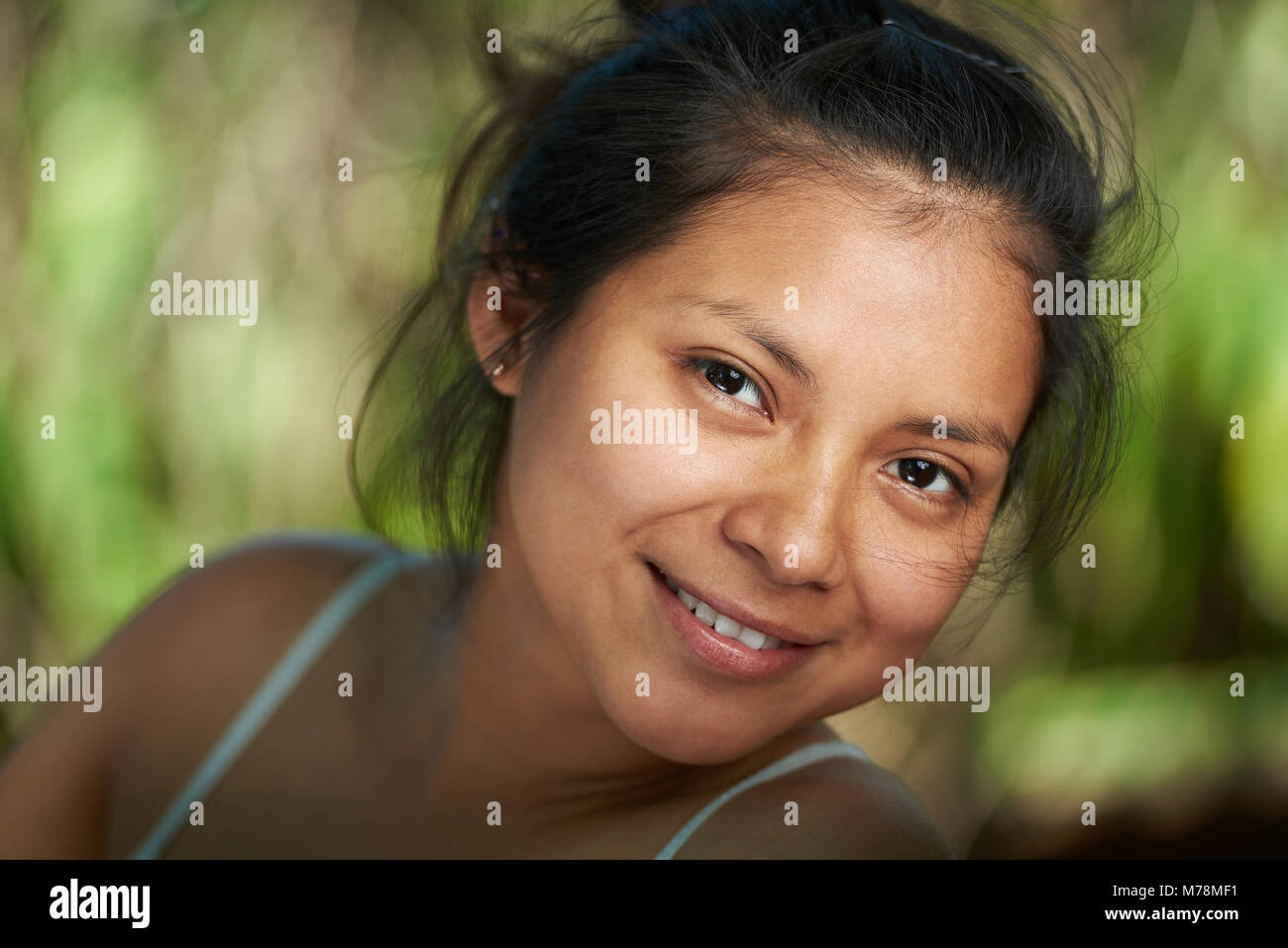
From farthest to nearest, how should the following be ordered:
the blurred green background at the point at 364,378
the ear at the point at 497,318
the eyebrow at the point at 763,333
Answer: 1. the blurred green background at the point at 364,378
2. the ear at the point at 497,318
3. the eyebrow at the point at 763,333

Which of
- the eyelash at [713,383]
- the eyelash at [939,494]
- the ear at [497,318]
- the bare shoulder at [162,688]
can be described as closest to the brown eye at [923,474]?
the eyelash at [939,494]

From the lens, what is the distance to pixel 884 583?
31.0 inches

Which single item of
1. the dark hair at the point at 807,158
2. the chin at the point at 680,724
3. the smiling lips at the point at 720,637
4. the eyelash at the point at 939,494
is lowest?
the chin at the point at 680,724

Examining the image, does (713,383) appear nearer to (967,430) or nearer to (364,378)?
(967,430)

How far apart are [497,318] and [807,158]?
32cm

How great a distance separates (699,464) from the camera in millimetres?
764

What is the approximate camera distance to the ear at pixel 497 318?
94 centimetres

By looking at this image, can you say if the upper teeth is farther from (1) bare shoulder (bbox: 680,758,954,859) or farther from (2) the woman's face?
(1) bare shoulder (bbox: 680,758,954,859)

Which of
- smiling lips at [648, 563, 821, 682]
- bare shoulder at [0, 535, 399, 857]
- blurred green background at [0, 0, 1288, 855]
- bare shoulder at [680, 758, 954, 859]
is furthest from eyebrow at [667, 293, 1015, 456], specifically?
blurred green background at [0, 0, 1288, 855]

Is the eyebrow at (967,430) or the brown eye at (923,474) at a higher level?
the eyebrow at (967,430)

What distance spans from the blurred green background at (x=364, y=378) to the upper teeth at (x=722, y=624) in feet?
3.47

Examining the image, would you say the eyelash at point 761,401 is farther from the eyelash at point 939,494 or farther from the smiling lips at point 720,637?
the smiling lips at point 720,637

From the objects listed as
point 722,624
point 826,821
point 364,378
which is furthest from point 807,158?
point 364,378

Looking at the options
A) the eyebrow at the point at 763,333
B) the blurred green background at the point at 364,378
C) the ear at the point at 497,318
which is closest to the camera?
the eyebrow at the point at 763,333
